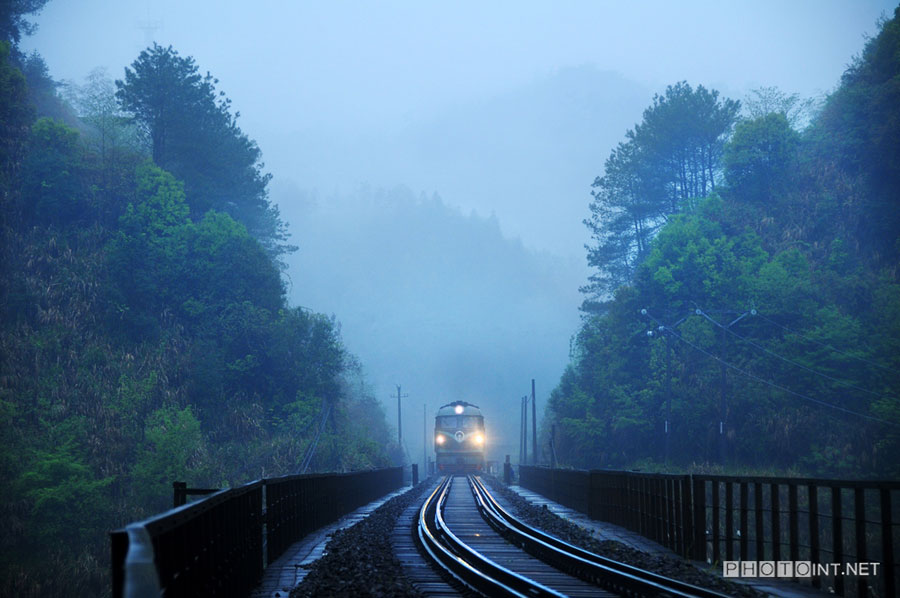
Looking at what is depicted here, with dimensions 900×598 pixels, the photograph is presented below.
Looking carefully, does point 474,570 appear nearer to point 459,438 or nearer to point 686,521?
point 686,521

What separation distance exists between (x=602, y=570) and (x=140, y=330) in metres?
59.3

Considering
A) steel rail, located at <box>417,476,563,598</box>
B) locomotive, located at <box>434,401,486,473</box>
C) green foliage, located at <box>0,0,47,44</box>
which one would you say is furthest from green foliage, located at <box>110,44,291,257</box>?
steel rail, located at <box>417,476,563,598</box>

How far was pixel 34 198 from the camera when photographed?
68.6 m

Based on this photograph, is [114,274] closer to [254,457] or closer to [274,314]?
[274,314]

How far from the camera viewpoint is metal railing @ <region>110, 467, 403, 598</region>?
5.69 meters

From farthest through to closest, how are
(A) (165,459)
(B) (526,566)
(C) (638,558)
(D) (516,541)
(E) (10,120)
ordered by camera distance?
(E) (10,120)
(A) (165,459)
(D) (516,541)
(C) (638,558)
(B) (526,566)

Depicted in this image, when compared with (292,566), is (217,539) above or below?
above

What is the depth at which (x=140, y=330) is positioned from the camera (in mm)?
65562

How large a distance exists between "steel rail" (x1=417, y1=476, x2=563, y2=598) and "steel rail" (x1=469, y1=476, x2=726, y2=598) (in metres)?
1.08

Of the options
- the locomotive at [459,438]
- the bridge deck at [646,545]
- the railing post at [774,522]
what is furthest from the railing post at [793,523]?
the locomotive at [459,438]

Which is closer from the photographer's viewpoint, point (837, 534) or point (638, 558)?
point (837, 534)

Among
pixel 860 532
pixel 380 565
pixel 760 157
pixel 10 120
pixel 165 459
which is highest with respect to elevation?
pixel 10 120

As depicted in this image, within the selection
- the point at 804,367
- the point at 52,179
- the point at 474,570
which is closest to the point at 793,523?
the point at 474,570

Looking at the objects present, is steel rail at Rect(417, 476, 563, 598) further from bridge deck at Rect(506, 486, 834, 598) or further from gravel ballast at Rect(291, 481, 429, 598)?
bridge deck at Rect(506, 486, 834, 598)
